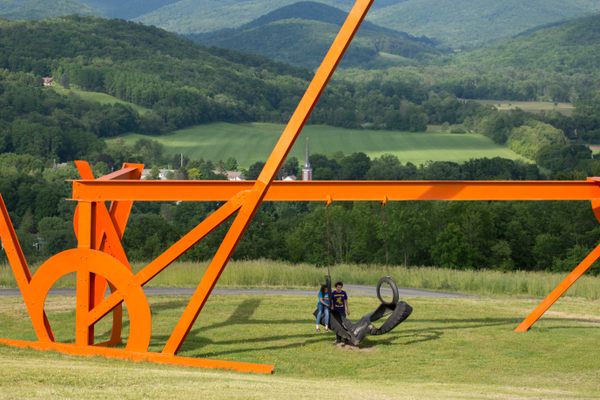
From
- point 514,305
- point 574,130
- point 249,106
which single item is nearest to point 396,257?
point 514,305

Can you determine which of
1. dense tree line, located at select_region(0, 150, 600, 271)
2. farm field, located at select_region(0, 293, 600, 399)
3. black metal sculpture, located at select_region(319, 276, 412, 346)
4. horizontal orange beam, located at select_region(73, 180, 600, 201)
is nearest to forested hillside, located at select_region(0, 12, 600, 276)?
dense tree line, located at select_region(0, 150, 600, 271)

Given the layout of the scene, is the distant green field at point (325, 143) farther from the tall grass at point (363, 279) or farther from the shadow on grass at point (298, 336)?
the shadow on grass at point (298, 336)

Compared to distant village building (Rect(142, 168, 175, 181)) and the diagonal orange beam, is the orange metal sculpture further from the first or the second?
distant village building (Rect(142, 168, 175, 181))

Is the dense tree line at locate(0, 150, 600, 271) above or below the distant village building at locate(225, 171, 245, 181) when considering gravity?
below

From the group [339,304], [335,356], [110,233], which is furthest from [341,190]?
[110,233]

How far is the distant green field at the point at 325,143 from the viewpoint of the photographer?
5733 inches

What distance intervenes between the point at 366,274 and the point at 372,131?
14792cm

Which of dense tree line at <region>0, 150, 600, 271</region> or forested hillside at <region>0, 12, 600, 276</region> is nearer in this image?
dense tree line at <region>0, 150, 600, 271</region>

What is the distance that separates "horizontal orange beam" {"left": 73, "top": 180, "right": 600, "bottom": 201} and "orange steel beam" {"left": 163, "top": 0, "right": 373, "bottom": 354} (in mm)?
827

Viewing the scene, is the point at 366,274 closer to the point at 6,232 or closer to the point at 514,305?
the point at 514,305

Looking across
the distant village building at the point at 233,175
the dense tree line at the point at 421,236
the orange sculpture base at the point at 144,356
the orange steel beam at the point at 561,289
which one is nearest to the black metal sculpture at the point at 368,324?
the orange sculpture base at the point at 144,356

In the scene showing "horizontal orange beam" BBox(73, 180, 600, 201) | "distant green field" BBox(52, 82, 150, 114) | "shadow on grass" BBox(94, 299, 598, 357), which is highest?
"distant green field" BBox(52, 82, 150, 114)

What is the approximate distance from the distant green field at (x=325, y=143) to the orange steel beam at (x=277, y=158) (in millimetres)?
115880

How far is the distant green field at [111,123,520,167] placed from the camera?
14562 centimetres
